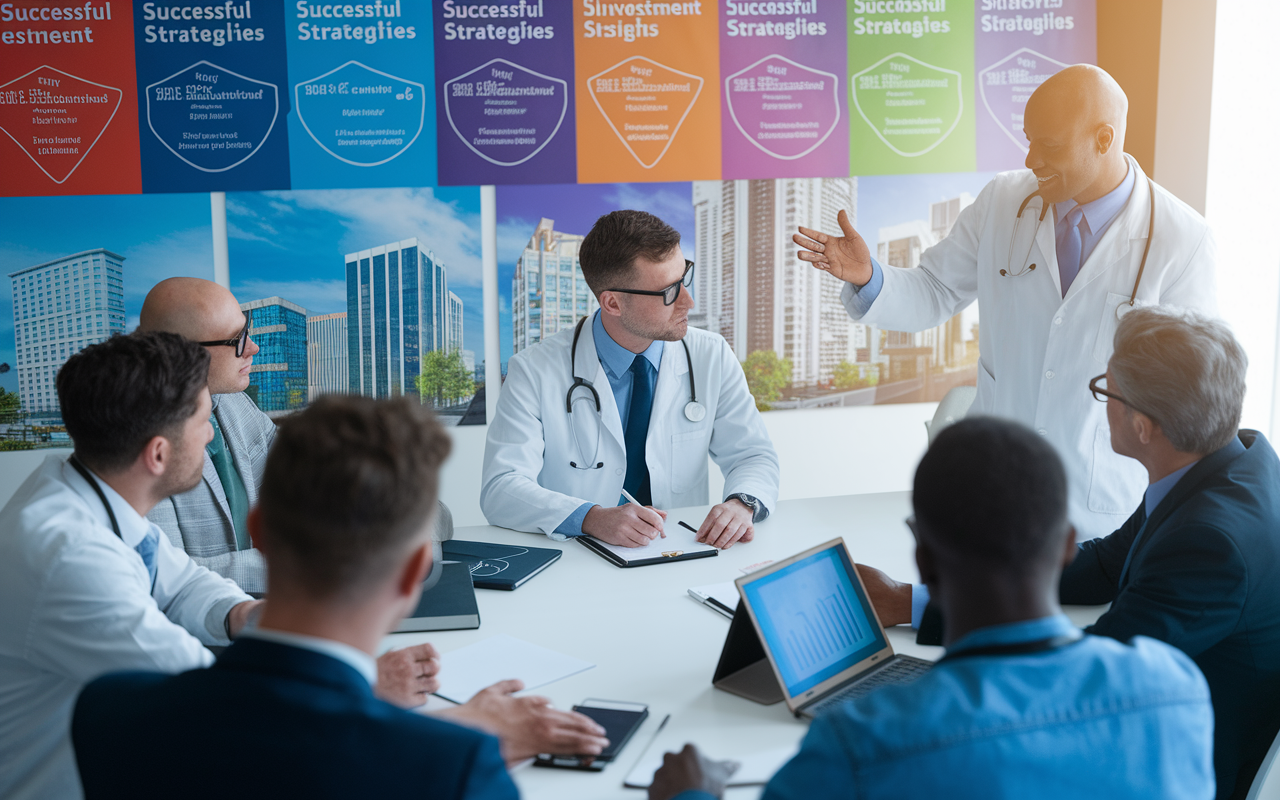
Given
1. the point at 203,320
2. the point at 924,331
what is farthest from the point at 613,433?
the point at 924,331

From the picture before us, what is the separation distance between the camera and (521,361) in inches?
104

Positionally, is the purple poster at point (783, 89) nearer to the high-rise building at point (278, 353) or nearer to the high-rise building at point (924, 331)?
the high-rise building at point (924, 331)

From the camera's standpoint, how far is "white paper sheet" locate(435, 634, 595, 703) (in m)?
1.45

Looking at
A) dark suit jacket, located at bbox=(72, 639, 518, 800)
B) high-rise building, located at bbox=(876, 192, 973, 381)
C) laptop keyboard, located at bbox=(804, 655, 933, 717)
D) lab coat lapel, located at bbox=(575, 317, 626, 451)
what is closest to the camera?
dark suit jacket, located at bbox=(72, 639, 518, 800)

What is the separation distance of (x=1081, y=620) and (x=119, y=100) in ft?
11.8

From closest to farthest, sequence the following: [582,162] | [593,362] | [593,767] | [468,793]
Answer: [468,793] → [593,767] → [593,362] → [582,162]

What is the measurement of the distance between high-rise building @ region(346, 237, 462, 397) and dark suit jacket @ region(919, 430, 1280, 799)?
2542 millimetres

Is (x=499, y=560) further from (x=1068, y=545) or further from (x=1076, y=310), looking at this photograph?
(x=1076, y=310)

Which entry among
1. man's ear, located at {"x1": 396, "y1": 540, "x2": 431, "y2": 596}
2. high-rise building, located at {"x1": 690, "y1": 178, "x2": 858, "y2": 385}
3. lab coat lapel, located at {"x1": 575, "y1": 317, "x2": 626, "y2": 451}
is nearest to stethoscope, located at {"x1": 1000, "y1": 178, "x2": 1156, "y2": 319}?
lab coat lapel, located at {"x1": 575, "y1": 317, "x2": 626, "y2": 451}

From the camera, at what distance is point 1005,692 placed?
850mm

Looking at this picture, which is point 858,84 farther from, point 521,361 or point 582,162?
point 521,361

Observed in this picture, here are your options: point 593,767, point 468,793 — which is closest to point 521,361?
point 593,767

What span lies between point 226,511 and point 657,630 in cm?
117

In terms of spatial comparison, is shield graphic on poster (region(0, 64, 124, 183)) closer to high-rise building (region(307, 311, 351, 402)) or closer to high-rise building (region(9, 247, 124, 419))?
high-rise building (region(9, 247, 124, 419))
